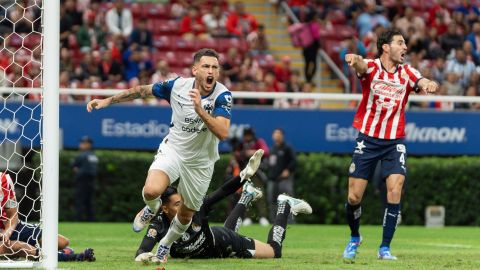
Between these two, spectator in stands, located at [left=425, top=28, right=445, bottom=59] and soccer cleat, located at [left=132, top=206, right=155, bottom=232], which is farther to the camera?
spectator in stands, located at [left=425, top=28, right=445, bottom=59]

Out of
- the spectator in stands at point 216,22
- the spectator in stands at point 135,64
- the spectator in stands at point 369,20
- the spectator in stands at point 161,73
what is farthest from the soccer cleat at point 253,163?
the spectator in stands at point 369,20

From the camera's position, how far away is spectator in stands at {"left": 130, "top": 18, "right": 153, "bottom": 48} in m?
25.3

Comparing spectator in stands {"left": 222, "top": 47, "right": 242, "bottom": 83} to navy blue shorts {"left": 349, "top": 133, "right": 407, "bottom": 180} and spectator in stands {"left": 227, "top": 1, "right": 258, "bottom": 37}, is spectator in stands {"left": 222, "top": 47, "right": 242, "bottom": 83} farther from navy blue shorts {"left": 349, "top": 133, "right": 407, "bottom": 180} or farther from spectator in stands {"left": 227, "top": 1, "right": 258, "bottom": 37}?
navy blue shorts {"left": 349, "top": 133, "right": 407, "bottom": 180}

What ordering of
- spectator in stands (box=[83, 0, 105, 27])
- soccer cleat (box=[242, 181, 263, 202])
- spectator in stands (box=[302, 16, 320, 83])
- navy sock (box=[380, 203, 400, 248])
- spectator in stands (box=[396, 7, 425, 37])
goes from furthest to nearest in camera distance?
spectator in stands (box=[396, 7, 425, 37]) < spectator in stands (box=[302, 16, 320, 83]) < spectator in stands (box=[83, 0, 105, 27]) < soccer cleat (box=[242, 181, 263, 202]) < navy sock (box=[380, 203, 400, 248])

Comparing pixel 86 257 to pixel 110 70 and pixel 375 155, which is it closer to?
pixel 375 155

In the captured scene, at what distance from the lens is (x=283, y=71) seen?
2544cm

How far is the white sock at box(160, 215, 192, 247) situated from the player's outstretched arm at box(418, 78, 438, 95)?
2918 millimetres

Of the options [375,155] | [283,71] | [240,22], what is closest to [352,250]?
[375,155]

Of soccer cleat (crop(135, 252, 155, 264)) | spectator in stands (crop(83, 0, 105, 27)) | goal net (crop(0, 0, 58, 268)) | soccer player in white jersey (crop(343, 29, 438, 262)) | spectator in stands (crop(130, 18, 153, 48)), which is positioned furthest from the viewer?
spectator in stands (crop(83, 0, 105, 27))

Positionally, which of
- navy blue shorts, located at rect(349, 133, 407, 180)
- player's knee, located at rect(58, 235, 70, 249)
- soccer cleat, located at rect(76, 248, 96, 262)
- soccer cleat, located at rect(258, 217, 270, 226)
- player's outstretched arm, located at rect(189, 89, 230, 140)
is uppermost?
player's outstretched arm, located at rect(189, 89, 230, 140)

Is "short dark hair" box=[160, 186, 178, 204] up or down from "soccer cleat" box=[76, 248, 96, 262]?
up

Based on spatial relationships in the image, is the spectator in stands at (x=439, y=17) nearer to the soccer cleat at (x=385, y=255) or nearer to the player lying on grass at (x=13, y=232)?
the soccer cleat at (x=385, y=255)

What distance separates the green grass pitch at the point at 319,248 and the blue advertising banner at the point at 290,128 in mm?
1992

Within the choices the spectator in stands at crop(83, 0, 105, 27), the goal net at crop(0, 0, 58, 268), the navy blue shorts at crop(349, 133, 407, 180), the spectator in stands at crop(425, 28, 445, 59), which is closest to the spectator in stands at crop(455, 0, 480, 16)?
the spectator in stands at crop(425, 28, 445, 59)
